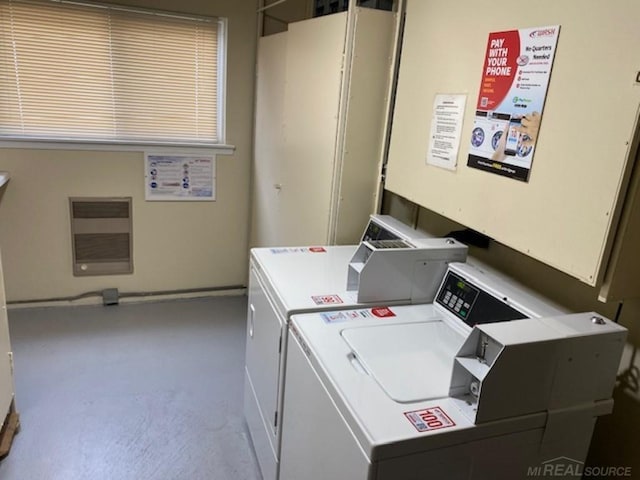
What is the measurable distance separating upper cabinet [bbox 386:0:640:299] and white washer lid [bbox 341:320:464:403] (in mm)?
363

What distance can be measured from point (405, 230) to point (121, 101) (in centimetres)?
233

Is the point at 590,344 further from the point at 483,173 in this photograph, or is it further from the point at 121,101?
the point at 121,101

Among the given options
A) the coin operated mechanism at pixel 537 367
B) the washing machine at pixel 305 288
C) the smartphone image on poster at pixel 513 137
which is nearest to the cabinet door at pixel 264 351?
the washing machine at pixel 305 288

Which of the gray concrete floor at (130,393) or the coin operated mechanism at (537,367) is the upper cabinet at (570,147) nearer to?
the coin operated mechanism at (537,367)

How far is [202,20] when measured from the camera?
3.32 meters

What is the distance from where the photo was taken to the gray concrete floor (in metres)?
2.17

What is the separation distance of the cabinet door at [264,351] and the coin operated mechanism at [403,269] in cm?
33

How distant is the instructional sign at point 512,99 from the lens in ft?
4.40

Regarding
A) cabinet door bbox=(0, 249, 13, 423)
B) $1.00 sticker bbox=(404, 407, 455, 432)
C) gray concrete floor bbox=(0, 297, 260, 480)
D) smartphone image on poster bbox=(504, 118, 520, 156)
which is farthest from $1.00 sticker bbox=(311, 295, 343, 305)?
cabinet door bbox=(0, 249, 13, 423)

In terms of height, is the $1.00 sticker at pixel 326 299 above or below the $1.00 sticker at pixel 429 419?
above

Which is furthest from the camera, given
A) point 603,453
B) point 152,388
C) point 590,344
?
point 152,388

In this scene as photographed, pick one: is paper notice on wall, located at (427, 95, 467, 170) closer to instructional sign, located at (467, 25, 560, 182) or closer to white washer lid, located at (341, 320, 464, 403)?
instructional sign, located at (467, 25, 560, 182)

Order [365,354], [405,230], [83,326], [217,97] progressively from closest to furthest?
[365,354] → [405,230] → [83,326] → [217,97]

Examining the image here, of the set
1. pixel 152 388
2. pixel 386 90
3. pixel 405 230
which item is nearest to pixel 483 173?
pixel 405 230
